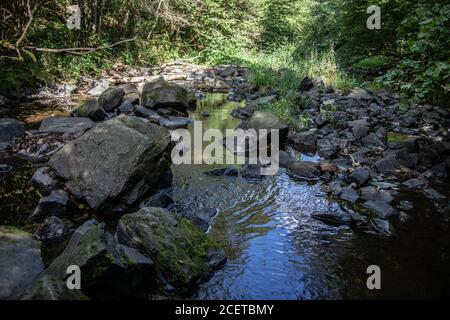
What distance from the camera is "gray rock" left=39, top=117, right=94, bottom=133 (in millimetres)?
7152

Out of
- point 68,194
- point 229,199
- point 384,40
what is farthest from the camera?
point 384,40

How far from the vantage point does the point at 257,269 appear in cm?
362

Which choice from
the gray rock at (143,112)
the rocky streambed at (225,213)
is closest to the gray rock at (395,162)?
the rocky streambed at (225,213)

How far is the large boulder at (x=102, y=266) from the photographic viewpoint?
2.89 m

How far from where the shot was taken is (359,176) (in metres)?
5.36

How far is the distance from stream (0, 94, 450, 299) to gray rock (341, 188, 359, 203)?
0.19 m

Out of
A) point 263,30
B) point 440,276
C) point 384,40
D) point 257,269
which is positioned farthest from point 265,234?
point 263,30

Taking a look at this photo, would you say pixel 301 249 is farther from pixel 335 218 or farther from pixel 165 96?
pixel 165 96

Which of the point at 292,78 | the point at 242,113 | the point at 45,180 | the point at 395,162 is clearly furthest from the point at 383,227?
the point at 292,78

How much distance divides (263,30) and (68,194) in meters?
17.5

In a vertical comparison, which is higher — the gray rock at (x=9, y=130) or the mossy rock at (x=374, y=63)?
the mossy rock at (x=374, y=63)

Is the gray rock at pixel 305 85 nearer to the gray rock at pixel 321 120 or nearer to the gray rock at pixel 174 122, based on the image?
the gray rock at pixel 321 120

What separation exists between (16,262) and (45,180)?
2063 mm
